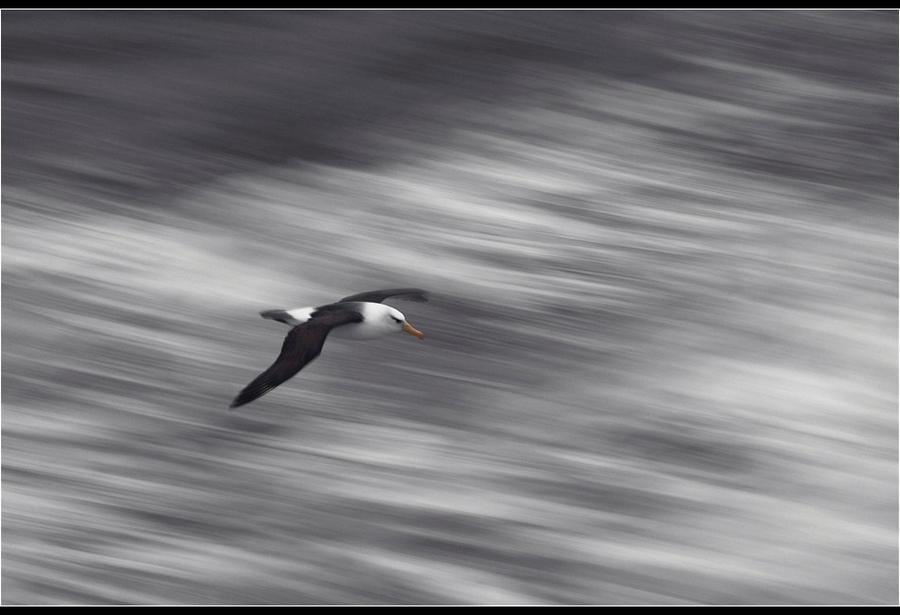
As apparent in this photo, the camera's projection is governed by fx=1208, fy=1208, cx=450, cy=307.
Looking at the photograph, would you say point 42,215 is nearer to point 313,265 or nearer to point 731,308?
point 313,265

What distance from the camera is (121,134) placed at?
20.1 ft

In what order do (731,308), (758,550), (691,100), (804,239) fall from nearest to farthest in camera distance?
1. (758,550)
2. (731,308)
3. (804,239)
4. (691,100)

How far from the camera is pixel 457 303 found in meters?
5.09

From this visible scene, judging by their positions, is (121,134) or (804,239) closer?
(804,239)

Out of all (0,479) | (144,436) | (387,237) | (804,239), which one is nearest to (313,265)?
(387,237)

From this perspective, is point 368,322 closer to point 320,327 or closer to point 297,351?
point 320,327

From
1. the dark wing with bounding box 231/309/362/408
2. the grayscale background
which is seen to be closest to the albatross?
the dark wing with bounding box 231/309/362/408

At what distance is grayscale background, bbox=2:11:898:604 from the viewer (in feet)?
13.3

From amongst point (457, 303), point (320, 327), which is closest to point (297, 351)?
point (320, 327)

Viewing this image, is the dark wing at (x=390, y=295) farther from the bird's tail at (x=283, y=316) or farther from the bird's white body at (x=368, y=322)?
the bird's tail at (x=283, y=316)

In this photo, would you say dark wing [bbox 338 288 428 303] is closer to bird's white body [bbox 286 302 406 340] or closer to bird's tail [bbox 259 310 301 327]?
bird's white body [bbox 286 302 406 340]

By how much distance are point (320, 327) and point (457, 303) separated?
1.10 metres

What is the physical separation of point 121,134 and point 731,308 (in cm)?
316

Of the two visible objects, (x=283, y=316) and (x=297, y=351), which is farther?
(x=283, y=316)
